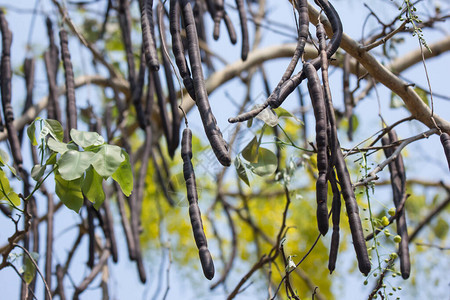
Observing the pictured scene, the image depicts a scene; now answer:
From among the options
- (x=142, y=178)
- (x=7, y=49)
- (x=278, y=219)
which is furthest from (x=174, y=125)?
(x=278, y=219)

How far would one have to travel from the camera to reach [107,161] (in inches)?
46.5

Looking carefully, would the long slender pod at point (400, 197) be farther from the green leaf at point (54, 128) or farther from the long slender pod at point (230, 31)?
the green leaf at point (54, 128)

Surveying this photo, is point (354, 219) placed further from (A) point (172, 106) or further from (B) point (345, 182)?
(A) point (172, 106)

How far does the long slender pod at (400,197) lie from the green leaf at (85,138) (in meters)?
0.62

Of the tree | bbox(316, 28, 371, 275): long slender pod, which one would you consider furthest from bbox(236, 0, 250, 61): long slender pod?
bbox(316, 28, 371, 275): long slender pod

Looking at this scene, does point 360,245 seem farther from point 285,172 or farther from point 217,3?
point 217,3

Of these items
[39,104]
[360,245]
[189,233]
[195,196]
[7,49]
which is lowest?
[360,245]

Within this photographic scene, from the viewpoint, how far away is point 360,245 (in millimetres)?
915

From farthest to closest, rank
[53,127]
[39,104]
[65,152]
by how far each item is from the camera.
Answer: [39,104]
[53,127]
[65,152]

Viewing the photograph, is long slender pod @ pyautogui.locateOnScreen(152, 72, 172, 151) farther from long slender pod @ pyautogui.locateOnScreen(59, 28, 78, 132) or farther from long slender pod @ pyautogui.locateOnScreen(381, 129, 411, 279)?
long slender pod @ pyautogui.locateOnScreen(381, 129, 411, 279)

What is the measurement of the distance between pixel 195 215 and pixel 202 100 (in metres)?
0.19

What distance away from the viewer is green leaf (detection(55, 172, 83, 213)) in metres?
1.27

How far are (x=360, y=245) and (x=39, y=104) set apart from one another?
5.74 ft

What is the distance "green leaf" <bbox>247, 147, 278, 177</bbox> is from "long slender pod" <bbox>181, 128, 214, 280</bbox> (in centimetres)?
24
